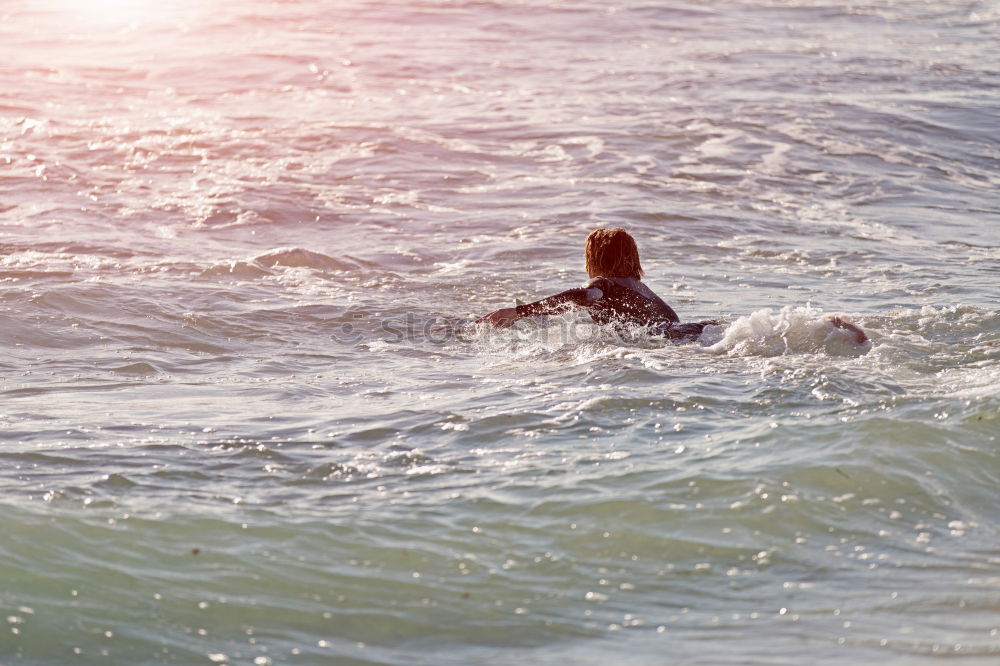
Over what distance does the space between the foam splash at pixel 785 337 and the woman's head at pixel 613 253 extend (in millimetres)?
798

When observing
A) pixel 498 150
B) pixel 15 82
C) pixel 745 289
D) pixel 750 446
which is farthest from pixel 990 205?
pixel 15 82

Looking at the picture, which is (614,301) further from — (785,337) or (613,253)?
(785,337)

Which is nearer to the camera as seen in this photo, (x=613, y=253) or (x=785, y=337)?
(x=785, y=337)

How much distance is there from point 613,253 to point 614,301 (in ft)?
1.36

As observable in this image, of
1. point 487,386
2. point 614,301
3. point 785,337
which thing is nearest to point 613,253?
point 614,301

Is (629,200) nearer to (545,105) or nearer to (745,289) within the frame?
(745,289)

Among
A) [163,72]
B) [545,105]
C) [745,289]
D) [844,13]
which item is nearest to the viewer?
[745,289]

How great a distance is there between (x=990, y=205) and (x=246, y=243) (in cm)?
863

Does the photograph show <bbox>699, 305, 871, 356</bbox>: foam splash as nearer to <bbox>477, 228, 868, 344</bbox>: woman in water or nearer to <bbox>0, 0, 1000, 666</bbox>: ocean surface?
<bbox>0, 0, 1000, 666</bbox>: ocean surface

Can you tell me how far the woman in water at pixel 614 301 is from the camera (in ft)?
25.9

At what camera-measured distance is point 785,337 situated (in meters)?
7.52

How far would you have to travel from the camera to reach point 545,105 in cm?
1869

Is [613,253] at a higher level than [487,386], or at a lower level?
higher

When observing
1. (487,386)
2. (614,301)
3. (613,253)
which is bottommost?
(487,386)
